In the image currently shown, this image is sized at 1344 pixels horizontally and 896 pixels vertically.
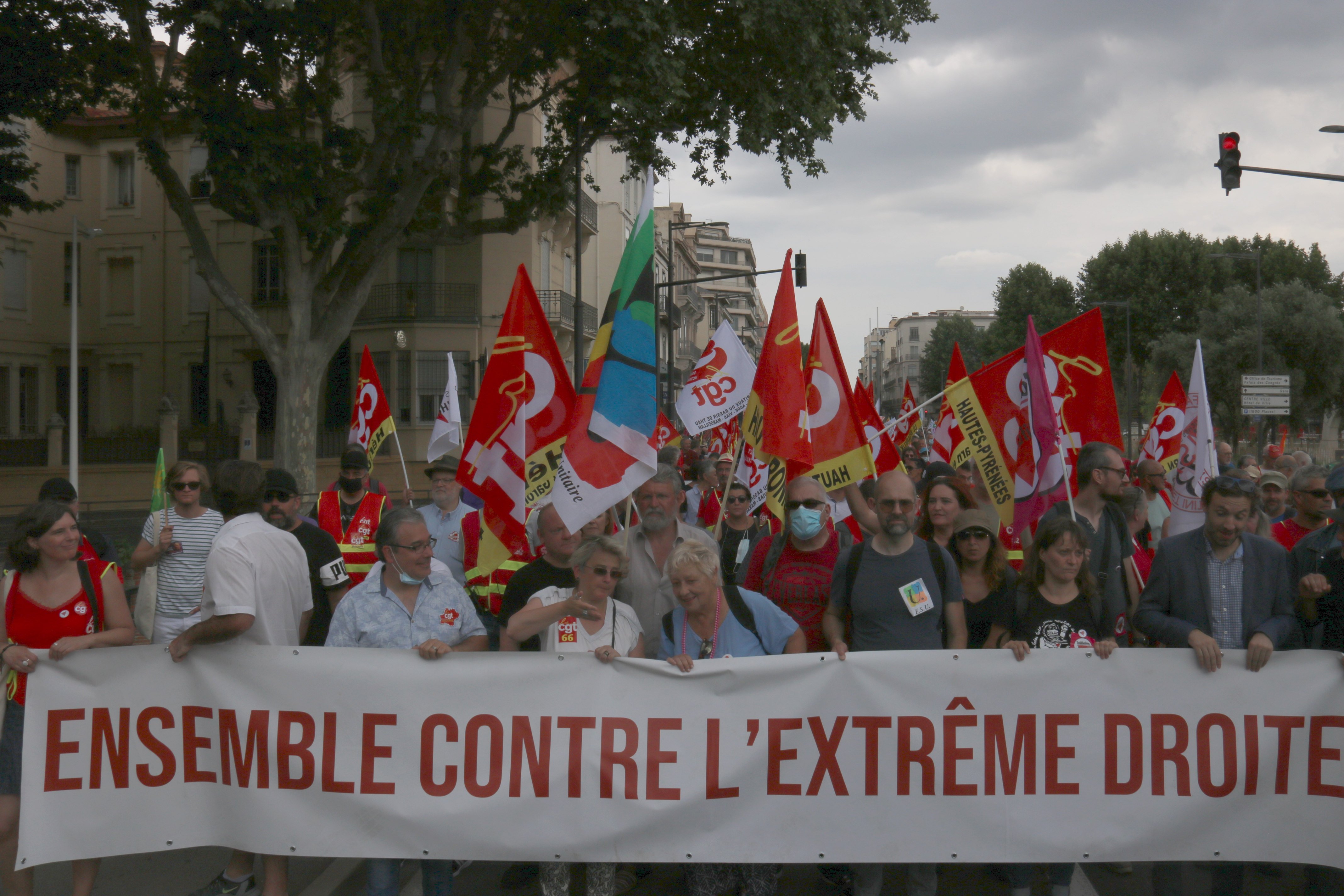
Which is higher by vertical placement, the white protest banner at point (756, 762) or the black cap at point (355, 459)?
the black cap at point (355, 459)

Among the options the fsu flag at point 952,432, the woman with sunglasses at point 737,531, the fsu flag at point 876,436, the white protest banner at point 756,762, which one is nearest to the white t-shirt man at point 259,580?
the white protest banner at point 756,762

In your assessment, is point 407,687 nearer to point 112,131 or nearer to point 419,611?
point 419,611

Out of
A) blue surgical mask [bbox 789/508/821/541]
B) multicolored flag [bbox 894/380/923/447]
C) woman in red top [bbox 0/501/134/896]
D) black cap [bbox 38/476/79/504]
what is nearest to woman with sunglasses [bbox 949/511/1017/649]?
blue surgical mask [bbox 789/508/821/541]

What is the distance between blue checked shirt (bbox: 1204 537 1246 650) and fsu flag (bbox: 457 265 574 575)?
295 cm

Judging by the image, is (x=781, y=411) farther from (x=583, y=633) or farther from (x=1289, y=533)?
(x=1289, y=533)

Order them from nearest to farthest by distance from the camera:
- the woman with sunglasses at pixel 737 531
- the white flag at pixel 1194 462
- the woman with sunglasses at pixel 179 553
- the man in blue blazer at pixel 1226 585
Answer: the man in blue blazer at pixel 1226 585, the woman with sunglasses at pixel 179 553, the woman with sunglasses at pixel 737 531, the white flag at pixel 1194 462

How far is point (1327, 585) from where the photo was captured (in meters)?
4.61

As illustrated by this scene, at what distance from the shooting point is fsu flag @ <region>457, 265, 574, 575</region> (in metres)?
5.61

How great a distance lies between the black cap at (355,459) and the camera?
7.16m

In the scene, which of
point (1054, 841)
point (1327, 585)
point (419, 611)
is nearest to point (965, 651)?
point (1054, 841)

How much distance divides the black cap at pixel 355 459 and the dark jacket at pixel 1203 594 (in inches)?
178

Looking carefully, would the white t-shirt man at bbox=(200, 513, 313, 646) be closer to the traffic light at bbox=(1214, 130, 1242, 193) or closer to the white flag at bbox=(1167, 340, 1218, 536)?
the white flag at bbox=(1167, 340, 1218, 536)

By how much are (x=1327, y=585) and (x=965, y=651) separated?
1.46 m

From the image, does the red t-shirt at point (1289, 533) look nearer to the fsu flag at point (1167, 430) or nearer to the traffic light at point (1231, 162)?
the fsu flag at point (1167, 430)
